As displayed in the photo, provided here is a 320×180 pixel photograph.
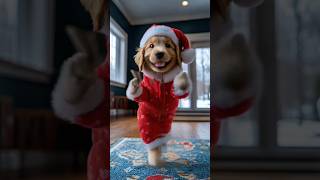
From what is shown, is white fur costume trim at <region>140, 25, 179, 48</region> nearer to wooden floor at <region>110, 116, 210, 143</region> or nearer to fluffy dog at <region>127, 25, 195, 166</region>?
fluffy dog at <region>127, 25, 195, 166</region>

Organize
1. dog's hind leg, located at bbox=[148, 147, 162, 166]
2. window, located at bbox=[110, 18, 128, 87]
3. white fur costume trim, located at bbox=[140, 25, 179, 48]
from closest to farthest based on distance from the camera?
dog's hind leg, located at bbox=[148, 147, 162, 166], white fur costume trim, located at bbox=[140, 25, 179, 48], window, located at bbox=[110, 18, 128, 87]

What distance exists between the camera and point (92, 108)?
12.6 inches

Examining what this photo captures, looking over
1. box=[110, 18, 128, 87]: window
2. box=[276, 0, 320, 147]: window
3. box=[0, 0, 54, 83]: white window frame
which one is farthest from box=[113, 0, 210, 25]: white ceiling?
box=[276, 0, 320, 147]: window

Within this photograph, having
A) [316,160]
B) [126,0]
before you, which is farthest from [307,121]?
[126,0]

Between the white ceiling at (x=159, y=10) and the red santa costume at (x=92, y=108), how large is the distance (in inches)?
101

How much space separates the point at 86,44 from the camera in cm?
31

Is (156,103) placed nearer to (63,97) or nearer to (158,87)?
(158,87)

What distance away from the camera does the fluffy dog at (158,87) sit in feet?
2.64

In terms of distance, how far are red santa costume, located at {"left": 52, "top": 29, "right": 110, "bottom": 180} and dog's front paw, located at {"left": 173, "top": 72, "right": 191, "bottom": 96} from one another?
47 centimetres

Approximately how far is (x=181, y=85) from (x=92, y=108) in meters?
0.50

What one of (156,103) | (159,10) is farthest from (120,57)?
(156,103)

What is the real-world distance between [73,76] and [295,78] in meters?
0.28

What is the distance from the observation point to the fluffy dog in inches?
31.7

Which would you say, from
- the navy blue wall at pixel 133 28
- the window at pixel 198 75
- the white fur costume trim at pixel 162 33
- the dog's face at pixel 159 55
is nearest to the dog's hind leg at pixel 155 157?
the dog's face at pixel 159 55
